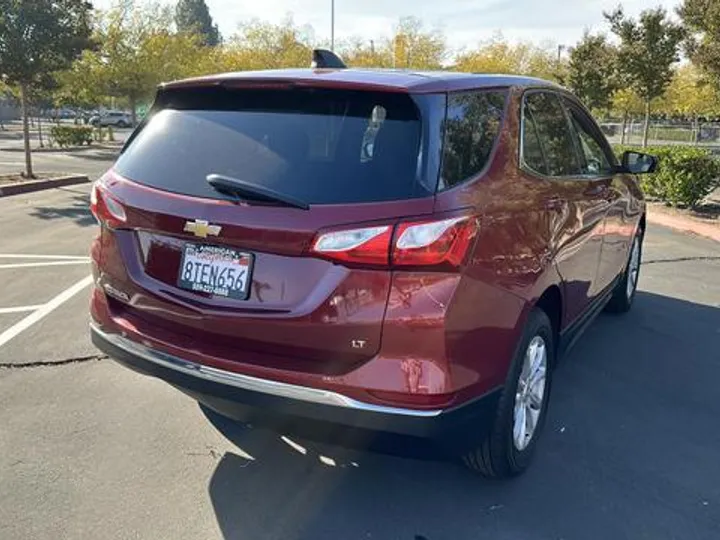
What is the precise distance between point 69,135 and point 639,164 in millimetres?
27027

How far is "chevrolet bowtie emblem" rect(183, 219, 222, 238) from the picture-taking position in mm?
2533

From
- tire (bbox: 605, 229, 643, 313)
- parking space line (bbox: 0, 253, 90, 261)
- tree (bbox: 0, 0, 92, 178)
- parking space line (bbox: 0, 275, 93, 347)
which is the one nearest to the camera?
parking space line (bbox: 0, 275, 93, 347)

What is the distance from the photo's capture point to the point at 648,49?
15.5m

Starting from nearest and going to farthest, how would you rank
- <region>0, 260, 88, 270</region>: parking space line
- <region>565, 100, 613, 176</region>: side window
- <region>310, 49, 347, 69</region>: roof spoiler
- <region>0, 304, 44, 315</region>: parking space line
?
<region>310, 49, 347, 69</region>: roof spoiler < <region>565, 100, 613, 176</region>: side window < <region>0, 304, 44, 315</region>: parking space line < <region>0, 260, 88, 270</region>: parking space line

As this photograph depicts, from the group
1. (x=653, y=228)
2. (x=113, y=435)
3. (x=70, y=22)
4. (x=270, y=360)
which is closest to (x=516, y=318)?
(x=270, y=360)

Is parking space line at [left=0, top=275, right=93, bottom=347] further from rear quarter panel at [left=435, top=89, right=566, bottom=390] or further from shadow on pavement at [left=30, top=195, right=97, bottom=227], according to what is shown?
shadow on pavement at [left=30, top=195, right=97, bottom=227]

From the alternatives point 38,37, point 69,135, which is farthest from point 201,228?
point 69,135

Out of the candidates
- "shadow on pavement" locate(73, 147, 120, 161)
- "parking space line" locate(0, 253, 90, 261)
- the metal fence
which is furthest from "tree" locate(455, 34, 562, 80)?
"parking space line" locate(0, 253, 90, 261)

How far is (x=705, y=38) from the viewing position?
38.2 feet

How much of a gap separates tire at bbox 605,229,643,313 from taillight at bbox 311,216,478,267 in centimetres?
344

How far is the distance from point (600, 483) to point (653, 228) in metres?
8.36

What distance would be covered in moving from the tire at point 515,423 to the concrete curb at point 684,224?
759cm

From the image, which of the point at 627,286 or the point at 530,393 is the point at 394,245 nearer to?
the point at 530,393

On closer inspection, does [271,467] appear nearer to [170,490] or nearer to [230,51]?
[170,490]
